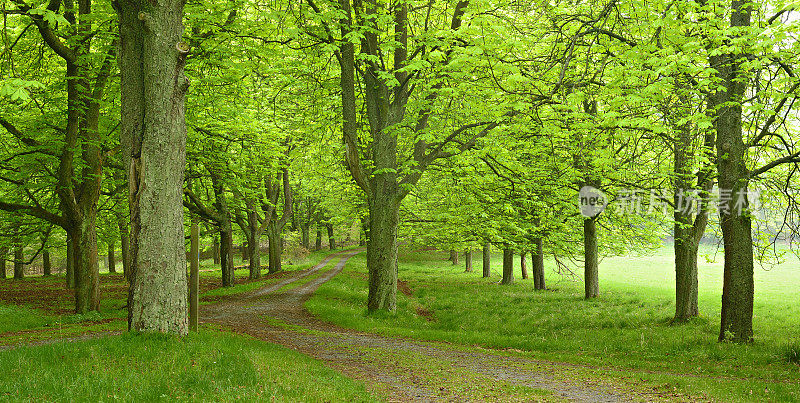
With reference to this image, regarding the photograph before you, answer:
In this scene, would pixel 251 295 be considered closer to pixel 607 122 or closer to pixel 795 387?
pixel 607 122

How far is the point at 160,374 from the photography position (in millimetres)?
6598

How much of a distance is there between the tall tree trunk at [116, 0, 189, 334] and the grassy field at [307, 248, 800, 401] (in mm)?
7452

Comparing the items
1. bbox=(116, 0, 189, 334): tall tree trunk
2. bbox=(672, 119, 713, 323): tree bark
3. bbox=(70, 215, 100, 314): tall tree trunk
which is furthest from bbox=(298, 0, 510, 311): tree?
bbox=(70, 215, 100, 314): tall tree trunk

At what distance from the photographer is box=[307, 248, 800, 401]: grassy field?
31.2ft

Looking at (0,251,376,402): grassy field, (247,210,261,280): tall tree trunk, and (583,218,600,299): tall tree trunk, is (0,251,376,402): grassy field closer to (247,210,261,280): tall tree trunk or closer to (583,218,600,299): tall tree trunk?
(583,218,600,299): tall tree trunk

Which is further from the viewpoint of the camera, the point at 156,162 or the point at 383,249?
the point at 383,249

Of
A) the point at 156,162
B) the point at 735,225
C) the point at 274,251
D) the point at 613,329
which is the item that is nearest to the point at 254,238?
the point at 274,251

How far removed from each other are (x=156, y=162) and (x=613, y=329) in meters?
15.6

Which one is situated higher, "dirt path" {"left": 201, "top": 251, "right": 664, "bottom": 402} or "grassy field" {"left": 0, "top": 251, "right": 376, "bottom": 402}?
"grassy field" {"left": 0, "top": 251, "right": 376, "bottom": 402}

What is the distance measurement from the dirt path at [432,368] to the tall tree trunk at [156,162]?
12.1ft

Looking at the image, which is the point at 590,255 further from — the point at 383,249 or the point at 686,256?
the point at 383,249

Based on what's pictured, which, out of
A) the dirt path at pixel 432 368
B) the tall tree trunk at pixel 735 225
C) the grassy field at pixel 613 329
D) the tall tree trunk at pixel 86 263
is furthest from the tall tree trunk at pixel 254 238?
the tall tree trunk at pixel 735 225

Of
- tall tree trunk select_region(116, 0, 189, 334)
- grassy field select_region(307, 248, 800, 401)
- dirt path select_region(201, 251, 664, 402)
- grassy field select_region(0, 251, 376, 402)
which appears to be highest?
tall tree trunk select_region(116, 0, 189, 334)

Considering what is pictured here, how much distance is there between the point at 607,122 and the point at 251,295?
20055 millimetres
